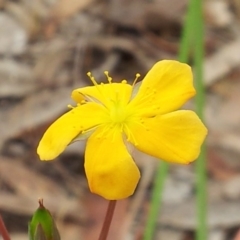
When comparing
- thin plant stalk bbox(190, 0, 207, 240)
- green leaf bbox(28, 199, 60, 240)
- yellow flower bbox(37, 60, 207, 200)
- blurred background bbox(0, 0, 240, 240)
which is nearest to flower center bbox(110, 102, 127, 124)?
yellow flower bbox(37, 60, 207, 200)

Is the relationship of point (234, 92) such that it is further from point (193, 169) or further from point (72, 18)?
point (72, 18)

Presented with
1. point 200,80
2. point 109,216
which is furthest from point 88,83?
point 109,216

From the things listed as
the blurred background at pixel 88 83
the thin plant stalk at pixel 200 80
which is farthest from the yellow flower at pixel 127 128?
the blurred background at pixel 88 83

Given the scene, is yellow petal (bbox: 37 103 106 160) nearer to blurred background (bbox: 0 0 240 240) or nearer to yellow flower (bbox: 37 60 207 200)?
yellow flower (bbox: 37 60 207 200)

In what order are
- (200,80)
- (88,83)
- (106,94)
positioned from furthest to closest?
(88,83) → (200,80) → (106,94)

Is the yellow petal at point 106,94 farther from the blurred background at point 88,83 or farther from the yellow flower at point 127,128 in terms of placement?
the blurred background at point 88,83

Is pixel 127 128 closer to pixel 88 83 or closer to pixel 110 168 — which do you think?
pixel 110 168

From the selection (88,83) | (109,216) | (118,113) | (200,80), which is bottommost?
(109,216)

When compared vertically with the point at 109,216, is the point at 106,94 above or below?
above
